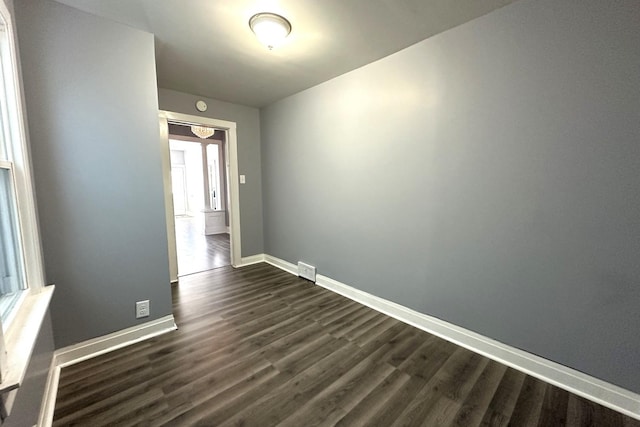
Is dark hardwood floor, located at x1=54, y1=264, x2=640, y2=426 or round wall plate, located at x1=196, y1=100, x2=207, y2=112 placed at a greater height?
round wall plate, located at x1=196, y1=100, x2=207, y2=112

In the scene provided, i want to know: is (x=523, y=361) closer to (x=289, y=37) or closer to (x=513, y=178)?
(x=513, y=178)

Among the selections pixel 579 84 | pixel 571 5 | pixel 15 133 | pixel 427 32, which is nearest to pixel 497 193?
pixel 579 84

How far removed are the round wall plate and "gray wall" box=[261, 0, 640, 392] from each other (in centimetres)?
196

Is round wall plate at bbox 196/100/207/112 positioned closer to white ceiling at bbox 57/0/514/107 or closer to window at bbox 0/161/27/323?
white ceiling at bbox 57/0/514/107

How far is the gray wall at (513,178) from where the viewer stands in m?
1.40

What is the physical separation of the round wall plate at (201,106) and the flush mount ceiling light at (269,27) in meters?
1.90

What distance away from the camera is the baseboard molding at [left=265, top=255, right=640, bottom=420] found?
145 cm

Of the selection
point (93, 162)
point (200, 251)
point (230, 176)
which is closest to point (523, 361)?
point (93, 162)

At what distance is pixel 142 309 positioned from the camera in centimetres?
210

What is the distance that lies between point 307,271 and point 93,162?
2.49m

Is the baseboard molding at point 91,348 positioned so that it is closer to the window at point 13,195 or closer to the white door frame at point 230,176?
the window at point 13,195

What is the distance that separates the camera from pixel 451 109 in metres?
1.97

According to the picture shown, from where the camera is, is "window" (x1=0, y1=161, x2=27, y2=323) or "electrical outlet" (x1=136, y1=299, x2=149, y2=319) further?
"electrical outlet" (x1=136, y1=299, x2=149, y2=319)

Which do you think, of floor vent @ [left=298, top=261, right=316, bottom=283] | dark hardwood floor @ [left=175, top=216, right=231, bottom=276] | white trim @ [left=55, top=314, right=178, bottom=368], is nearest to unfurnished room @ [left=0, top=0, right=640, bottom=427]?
white trim @ [left=55, top=314, right=178, bottom=368]
